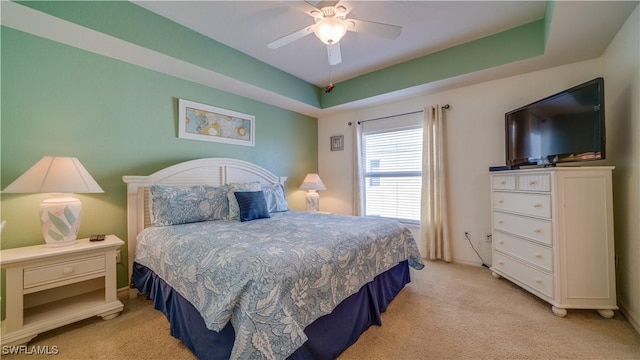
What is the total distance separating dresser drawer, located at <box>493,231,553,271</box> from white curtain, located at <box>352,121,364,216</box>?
192 centimetres

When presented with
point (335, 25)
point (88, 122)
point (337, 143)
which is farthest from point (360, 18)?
point (88, 122)

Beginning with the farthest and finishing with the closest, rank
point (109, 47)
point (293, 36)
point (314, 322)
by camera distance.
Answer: point (109, 47) → point (293, 36) → point (314, 322)

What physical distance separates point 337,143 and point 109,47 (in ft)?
10.5

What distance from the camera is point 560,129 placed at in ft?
6.99

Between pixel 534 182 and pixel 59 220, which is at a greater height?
pixel 534 182

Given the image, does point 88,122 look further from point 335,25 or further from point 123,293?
point 335,25

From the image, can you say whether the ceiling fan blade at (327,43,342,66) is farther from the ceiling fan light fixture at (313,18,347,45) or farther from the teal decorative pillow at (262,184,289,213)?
the teal decorative pillow at (262,184,289,213)

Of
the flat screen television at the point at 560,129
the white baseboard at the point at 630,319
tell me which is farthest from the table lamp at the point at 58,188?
the white baseboard at the point at 630,319

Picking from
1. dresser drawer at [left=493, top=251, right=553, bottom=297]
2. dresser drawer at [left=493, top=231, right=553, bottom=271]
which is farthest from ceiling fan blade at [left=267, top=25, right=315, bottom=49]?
dresser drawer at [left=493, top=251, right=553, bottom=297]

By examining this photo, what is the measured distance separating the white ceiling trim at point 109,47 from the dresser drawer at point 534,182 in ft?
9.96

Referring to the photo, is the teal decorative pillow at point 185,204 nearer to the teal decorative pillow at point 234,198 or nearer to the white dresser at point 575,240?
the teal decorative pillow at point 234,198

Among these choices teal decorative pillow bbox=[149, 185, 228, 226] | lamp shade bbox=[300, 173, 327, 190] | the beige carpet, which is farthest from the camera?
lamp shade bbox=[300, 173, 327, 190]

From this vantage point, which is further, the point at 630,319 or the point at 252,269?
the point at 630,319

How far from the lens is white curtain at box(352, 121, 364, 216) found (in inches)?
162
